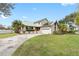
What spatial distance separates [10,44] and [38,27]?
29 centimetres

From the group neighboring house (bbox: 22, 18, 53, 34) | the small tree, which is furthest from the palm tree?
the small tree

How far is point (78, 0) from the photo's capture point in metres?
2.39

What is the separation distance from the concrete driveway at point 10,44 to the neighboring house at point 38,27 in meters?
0.06

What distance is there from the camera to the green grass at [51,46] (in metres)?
2.41

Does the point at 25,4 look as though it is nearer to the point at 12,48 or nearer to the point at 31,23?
the point at 31,23

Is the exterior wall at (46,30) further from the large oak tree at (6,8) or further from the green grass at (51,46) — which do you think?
the large oak tree at (6,8)

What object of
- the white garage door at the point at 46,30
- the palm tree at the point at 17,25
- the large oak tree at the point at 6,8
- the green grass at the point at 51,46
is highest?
the large oak tree at the point at 6,8

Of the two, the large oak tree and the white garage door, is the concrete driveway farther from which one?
the large oak tree

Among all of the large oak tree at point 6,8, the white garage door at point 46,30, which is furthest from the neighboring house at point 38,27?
the large oak tree at point 6,8

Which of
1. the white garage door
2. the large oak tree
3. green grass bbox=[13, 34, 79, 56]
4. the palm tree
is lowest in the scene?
green grass bbox=[13, 34, 79, 56]

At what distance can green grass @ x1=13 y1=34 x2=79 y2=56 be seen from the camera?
2410mm

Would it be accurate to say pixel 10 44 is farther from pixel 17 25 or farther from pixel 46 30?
pixel 46 30

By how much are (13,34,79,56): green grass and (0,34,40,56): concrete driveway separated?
39 mm

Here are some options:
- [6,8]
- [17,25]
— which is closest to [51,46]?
[17,25]
